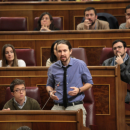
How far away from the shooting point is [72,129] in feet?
2.45

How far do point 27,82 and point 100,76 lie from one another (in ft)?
0.84

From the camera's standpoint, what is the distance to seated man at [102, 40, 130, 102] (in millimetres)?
1062

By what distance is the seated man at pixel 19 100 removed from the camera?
93 cm

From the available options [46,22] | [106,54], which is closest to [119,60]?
[106,54]

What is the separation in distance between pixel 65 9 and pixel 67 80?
85 cm

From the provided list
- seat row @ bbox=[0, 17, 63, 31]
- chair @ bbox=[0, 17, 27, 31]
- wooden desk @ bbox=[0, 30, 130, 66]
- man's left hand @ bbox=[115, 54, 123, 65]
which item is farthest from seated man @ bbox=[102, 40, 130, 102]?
chair @ bbox=[0, 17, 27, 31]

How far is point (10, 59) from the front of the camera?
4.06 feet

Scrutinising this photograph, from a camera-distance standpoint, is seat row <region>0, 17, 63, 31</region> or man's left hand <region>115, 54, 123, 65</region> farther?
seat row <region>0, 17, 63, 31</region>

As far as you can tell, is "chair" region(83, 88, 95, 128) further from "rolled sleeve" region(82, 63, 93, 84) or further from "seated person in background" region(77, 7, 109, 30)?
"seated person in background" region(77, 7, 109, 30)

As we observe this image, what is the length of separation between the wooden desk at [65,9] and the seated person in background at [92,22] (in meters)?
0.20

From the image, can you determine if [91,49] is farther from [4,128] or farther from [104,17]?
[4,128]

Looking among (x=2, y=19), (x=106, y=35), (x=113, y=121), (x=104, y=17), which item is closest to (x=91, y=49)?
(x=106, y=35)

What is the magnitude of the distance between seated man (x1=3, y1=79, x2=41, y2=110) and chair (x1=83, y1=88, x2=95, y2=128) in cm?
16

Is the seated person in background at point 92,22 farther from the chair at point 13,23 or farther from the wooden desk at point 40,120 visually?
the wooden desk at point 40,120
